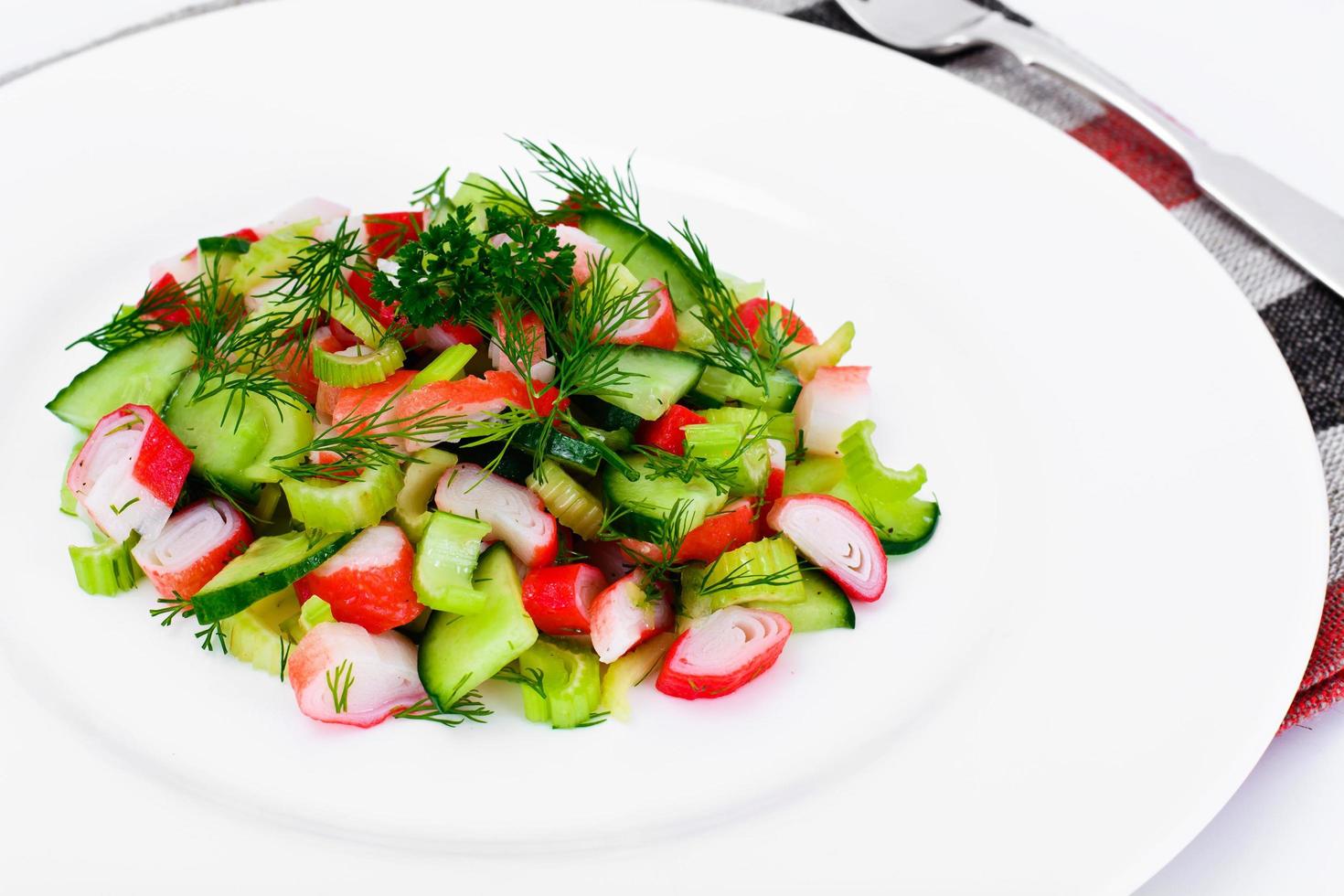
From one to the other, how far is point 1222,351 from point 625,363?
134 cm

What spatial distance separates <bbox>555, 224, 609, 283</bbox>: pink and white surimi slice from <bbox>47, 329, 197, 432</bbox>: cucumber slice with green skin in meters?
0.79

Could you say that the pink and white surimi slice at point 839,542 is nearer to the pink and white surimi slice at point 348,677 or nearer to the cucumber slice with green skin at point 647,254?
the cucumber slice with green skin at point 647,254

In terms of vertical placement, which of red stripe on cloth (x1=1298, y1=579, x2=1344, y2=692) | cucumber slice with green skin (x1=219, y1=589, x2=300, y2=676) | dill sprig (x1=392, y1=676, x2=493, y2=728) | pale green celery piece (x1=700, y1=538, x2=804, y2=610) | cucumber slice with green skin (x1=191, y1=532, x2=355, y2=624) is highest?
cucumber slice with green skin (x1=191, y1=532, x2=355, y2=624)

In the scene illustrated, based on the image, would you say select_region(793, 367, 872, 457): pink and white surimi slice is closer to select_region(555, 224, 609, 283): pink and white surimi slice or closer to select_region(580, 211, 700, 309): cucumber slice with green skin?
select_region(580, 211, 700, 309): cucumber slice with green skin

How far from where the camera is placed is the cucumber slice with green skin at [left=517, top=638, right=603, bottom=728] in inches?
78.9

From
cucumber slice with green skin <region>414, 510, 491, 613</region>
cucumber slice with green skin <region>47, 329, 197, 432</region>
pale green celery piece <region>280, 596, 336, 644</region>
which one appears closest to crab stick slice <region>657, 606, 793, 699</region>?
cucumber slice with green skin <region>414, 510, 491, 613</region>

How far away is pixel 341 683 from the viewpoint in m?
1.94

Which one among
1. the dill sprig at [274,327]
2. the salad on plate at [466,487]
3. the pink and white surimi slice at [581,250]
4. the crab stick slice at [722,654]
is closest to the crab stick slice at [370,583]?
the salad on plate at [466,487]

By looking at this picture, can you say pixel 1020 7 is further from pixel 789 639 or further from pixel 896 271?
pixel 789 639

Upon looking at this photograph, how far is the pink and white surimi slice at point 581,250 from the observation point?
2365 mm

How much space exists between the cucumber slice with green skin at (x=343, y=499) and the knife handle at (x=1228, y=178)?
2364 mm

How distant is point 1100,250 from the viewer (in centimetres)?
287

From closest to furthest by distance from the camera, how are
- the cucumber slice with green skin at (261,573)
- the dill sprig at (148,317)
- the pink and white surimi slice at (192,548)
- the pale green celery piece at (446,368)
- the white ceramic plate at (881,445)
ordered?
the white ceramic plate at (881,445) → the cucumber slice with green skin at (261,573) → the pink and white surimi slice at (192,548) → the pale green celery piece at (446,368) → the dill sprig at (148,317)

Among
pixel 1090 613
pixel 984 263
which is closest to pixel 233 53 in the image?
pixel 984 263
